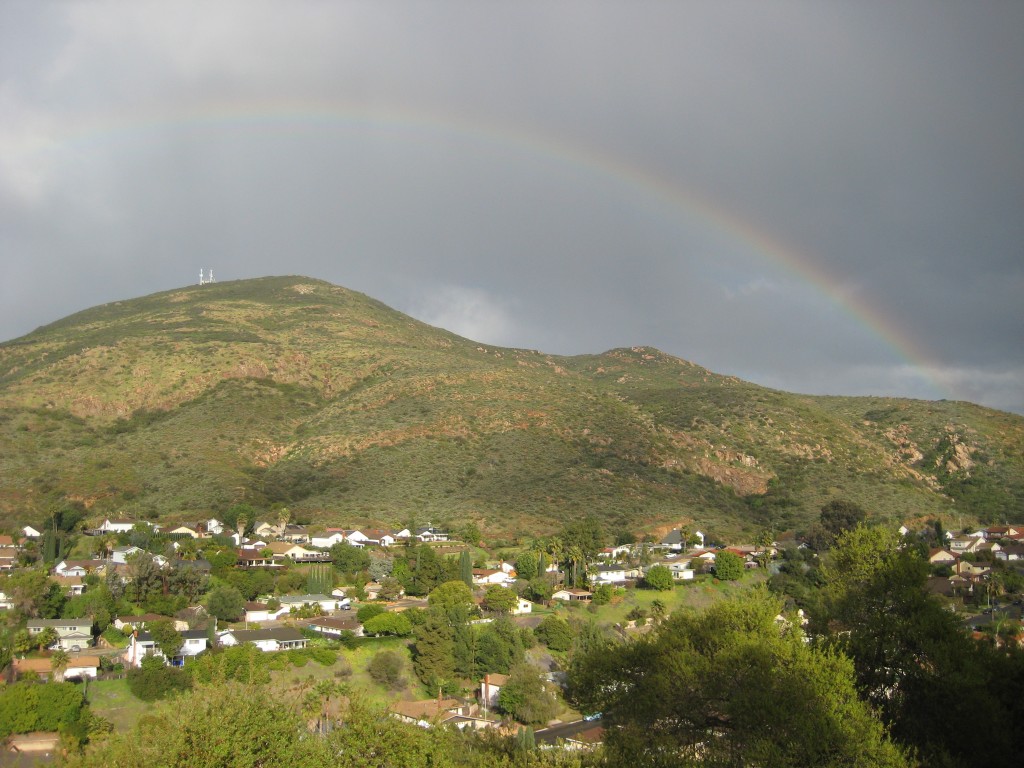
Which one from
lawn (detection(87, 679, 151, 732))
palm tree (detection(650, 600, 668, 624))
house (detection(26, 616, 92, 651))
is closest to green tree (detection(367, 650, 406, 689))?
lawn (detection(87, 679, 151, 732))

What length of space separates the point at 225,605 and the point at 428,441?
150 feet

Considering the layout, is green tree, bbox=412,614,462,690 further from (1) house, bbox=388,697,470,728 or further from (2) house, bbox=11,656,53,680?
(2) house, bbox=11,656,53,680

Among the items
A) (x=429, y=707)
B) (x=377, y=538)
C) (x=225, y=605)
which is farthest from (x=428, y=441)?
(x=429, y=707)

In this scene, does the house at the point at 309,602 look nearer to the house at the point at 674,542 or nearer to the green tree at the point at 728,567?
the green tree at the point at 728,567

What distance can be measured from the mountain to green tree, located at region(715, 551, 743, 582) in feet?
50.7

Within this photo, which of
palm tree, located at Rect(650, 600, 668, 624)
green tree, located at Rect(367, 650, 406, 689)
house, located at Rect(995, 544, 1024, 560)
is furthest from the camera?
house, located at Rect(995, 544, 1024, 560)

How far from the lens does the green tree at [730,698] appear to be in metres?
18.0

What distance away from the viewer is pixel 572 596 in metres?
55.8

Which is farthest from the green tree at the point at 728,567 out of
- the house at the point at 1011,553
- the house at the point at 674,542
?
the house at the point at 1011,553

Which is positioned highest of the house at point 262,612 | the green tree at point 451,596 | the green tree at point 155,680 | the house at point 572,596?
the green tree at point 451,596

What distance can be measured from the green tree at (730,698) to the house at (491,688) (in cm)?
1567

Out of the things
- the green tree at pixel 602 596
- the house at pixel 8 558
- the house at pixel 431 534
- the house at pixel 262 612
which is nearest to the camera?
the house at pixel 262 612

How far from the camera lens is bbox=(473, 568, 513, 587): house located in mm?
56125

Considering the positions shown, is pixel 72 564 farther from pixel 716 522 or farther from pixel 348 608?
pixel 716 522
